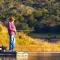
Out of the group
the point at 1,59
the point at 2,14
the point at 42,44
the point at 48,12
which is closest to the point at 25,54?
the point at 1,59

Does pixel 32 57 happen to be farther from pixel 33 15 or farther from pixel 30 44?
pixel 33 15

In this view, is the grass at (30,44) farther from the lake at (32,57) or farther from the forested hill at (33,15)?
the forested hill at (33,15)

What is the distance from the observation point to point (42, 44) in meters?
23.8

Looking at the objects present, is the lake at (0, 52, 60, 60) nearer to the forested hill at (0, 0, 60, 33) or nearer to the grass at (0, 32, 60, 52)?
the grass at (0, 32, 60, 52)

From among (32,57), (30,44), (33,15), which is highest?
(33,15)

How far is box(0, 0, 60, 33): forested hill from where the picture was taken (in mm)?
37969

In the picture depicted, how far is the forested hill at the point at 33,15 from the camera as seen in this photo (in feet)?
125

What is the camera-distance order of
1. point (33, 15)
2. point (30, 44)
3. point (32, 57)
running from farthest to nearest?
point (33, 15) < point (30, 44) < point (32, 57)

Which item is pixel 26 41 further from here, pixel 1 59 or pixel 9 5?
pixel 9 5

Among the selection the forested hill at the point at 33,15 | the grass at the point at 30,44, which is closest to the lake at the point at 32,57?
the grass at the point at 30,44

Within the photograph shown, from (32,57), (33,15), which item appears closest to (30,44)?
(32,57)

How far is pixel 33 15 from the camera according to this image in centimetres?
4012

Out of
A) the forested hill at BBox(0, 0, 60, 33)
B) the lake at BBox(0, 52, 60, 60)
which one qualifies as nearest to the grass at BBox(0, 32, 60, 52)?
the lake at BBox(0, 52, 60, 60)

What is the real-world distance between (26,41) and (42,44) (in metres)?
0.95
